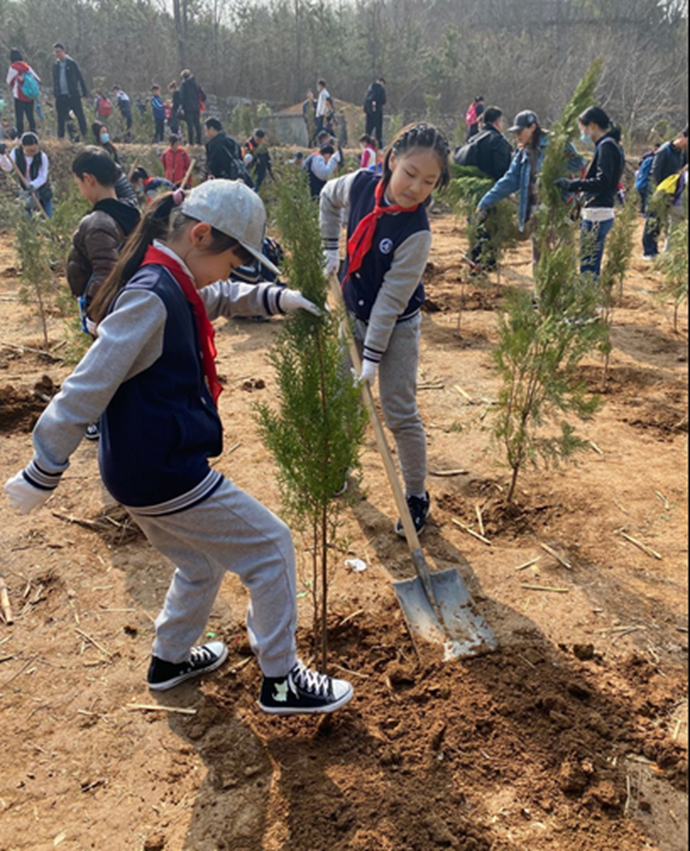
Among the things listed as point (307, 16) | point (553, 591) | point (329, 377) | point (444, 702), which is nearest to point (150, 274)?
point (329, 377)

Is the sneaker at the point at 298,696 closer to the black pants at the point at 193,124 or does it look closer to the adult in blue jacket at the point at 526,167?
the adult in blue jacket at the point at 526,167

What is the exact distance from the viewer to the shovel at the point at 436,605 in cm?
282

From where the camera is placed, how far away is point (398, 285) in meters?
3.08

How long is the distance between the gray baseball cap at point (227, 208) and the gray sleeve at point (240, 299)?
43 cm

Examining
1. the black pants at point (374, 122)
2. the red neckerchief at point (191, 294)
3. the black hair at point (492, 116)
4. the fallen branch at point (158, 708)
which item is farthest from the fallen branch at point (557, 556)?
the black pants at point (374, 122)

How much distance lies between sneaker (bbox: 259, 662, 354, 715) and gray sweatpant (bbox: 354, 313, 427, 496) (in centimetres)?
148

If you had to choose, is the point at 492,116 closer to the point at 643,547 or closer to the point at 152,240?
the point at 643,547

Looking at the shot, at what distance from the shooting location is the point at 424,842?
79.4 inches

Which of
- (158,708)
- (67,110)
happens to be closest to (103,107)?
(67,110)

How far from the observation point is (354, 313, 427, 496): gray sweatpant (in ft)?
10.9

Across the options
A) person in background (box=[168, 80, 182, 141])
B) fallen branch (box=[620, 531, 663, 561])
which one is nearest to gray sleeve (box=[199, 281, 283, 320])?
fallen branch (box=[620, 531, 663, 561])

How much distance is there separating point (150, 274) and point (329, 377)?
0.72 meters

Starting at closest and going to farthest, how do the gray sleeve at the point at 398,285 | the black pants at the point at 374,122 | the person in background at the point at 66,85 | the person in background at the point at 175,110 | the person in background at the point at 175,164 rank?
the gray sleeve at the point at 398,285, the person in background at the point at 175,164, the person in background at the point at 66,85, the person in background at the point at 175,110, the black pants at the point at 374,122

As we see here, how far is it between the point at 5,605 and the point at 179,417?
72.8 inches
